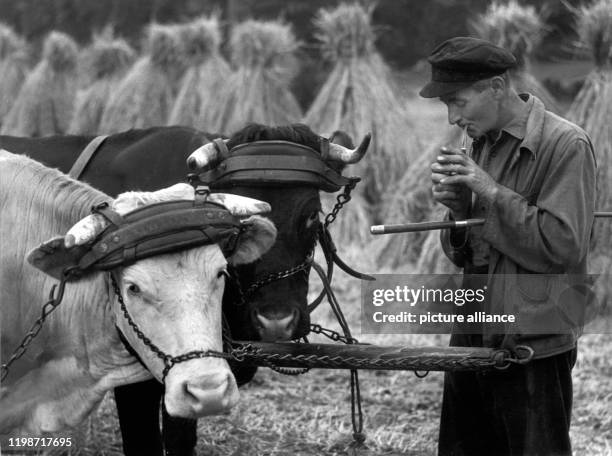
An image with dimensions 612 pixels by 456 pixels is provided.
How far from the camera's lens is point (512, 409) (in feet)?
11.8

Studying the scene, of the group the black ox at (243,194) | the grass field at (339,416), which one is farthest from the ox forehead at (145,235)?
the grass field at (339,416)

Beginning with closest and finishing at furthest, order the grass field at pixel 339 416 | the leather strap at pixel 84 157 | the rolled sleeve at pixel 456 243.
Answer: the rolled sleeve at pixel 456 243 → the leather strap at pixel 84 157 → the grass field at pixel 339 416

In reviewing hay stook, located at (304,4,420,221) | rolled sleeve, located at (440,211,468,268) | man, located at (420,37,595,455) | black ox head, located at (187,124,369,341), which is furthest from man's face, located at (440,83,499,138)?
hay stook, located at (304,4,420,221)

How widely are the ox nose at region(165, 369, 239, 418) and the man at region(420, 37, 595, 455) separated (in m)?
1.03

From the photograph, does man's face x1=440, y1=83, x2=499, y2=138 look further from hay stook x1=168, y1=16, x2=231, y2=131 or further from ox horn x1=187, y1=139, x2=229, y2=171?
hay stook x1=168, y1=16, x2=231, y2=131

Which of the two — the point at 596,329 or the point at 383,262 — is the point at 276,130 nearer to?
the point at 596,329

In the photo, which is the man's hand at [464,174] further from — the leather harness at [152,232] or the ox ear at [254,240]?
the leather harness at [152,232]

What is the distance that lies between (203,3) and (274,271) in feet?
52.7

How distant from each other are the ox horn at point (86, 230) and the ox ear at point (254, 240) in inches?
20.7

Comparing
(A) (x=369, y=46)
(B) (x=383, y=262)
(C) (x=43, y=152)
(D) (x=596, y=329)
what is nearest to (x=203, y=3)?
(A) (x=369, y=46)

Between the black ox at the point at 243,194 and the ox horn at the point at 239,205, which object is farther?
the black ox at the point at 243,194

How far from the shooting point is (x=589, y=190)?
3416mm

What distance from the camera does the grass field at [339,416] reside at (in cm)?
516

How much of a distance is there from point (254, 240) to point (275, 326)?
1.19 feet
